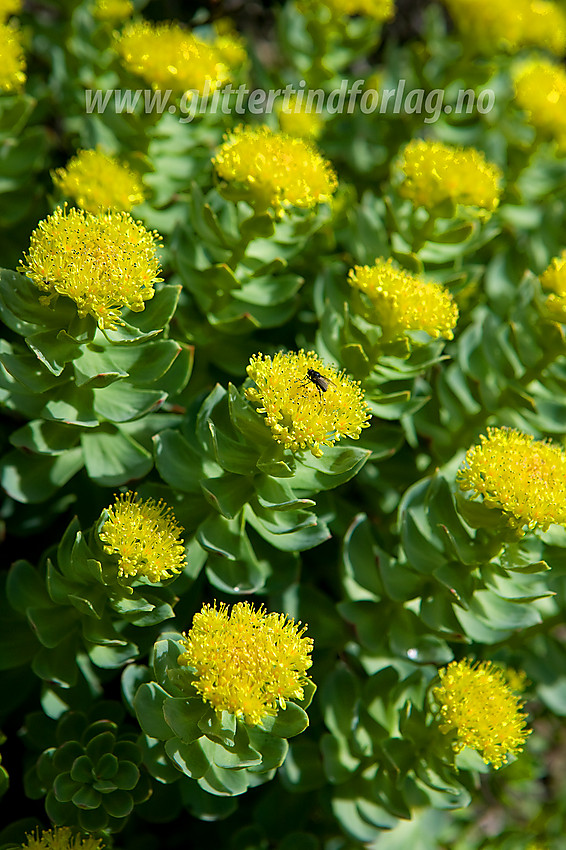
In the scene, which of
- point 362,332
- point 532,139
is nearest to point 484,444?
point 362,332

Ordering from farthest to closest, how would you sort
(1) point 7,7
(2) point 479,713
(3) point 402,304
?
1. (1) point 7,7
2. (3) point 402,304
3. (2) point 479,713

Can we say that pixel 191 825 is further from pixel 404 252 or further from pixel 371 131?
pixel 371 131

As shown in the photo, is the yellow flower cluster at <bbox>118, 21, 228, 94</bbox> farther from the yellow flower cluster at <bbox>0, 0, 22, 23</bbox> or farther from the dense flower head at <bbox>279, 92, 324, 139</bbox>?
the yellow flower cluster at <bbox>0, 0, 22, 23</bbox>

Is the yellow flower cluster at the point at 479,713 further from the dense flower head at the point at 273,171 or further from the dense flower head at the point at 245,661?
the dense flower head at the point at 273,171

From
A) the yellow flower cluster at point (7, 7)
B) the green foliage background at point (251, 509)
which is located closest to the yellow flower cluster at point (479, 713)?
the green foliage background at point (251, 509)

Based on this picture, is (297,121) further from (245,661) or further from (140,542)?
(245,661)

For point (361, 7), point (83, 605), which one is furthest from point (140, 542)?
point (361, 7)
